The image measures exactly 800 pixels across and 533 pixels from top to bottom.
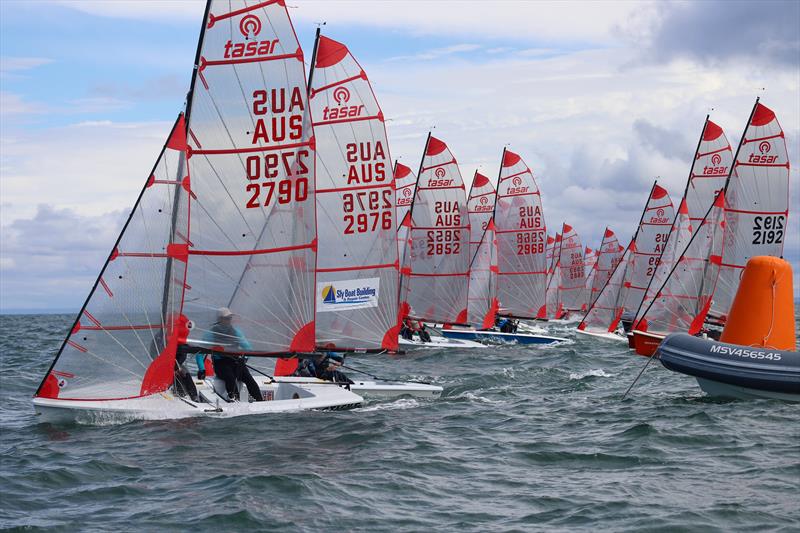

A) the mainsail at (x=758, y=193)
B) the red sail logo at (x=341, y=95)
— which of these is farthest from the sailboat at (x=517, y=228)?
the red sail logo at (x=341, y=95)

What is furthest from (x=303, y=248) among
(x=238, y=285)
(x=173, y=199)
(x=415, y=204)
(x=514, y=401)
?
(x=415, y=204)

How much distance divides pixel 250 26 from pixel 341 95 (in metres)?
4.89

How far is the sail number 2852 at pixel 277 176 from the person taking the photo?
15.6 metres

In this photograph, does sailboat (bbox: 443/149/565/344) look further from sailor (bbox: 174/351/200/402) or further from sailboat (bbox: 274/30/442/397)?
sailor (bbox: 174/351/200/402)

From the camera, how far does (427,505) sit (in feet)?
30.8

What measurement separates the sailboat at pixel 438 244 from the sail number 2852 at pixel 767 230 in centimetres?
962

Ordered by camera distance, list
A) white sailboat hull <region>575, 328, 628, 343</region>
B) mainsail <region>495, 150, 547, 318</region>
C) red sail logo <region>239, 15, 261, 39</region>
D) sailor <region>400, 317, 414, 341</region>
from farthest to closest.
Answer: mainsail <region>495, 150, 547, 318</region>
white sailboat hull <region>575, 328, 628, 343</region>
sailor <region>400, 317, 414, 341</region>
red sail logo <region>239, 15, 261, 39</region>

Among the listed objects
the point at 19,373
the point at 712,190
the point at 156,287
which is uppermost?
the point at 712,190

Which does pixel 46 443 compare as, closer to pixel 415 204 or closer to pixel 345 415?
pixel 345 415

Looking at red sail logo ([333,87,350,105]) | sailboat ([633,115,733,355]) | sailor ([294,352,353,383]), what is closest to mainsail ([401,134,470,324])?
sailboat ([633,115,733,355])

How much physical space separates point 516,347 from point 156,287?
2157cm

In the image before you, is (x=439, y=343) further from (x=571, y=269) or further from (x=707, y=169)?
(x=571, y=269)

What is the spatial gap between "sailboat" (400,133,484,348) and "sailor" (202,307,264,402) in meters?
16.8

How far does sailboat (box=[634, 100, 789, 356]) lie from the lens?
2664 cm
